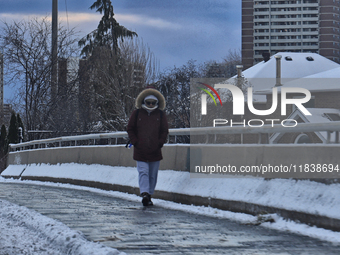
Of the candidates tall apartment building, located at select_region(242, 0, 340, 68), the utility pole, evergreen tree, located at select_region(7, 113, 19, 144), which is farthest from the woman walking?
tall apartment building, located at select_region(242, 0, 340, 68)

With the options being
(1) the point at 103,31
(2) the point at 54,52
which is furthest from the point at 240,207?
(1) the point at 103,31

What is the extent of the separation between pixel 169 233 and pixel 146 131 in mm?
3321

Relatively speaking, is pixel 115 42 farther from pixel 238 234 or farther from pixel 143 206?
pixel 238 234

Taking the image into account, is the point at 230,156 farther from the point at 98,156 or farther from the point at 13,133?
the point at 13,133

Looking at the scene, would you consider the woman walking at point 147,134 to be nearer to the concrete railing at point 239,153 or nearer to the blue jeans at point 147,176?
the blue jeans at point 147,176

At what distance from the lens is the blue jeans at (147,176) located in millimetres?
9188

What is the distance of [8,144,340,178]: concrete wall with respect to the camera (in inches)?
263

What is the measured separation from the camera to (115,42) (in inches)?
1689

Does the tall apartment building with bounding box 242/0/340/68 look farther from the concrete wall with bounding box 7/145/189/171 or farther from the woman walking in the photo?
the woman walking

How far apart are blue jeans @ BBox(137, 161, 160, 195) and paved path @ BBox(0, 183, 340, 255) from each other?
1.14 feet

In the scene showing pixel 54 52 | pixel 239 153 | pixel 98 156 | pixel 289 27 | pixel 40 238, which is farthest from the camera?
pixel 289 27

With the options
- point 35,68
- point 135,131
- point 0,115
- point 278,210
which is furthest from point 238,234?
point 0,115

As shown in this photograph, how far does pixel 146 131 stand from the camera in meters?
9.30

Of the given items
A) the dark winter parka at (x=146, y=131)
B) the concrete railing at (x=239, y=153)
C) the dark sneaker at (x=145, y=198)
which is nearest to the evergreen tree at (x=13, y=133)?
the concrete railing at (x=239, y=153)
